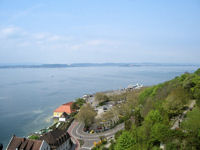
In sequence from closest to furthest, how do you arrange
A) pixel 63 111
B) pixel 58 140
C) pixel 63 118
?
pixel 58 140
pixel 63 118
pixel 63 111

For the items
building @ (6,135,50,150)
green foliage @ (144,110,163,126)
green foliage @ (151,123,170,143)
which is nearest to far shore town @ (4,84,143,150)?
building @ (6,135,50,150)

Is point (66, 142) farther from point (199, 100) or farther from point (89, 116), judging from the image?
point (199, 100)

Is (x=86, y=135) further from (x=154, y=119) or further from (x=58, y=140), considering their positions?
(x=154, y=119)

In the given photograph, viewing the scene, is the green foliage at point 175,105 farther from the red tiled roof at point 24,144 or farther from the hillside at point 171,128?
the red tiled roof at point 24,144

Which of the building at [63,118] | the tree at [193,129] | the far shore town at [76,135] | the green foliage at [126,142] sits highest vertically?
the tree at [193,129]

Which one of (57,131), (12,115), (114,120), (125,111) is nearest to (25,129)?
(12,115)

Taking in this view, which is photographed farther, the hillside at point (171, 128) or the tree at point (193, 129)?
the hillside at point (171, 128)

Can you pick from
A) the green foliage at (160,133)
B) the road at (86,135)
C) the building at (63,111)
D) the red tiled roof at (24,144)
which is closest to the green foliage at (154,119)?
the green foliage at (160,133)

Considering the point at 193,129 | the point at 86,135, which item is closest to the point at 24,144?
the point at 86,135

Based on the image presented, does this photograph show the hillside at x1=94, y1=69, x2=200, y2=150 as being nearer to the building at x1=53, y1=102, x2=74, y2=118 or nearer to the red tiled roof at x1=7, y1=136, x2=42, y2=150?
the red tiled roof at x1=7, y1=136, x2=42, y2=150
